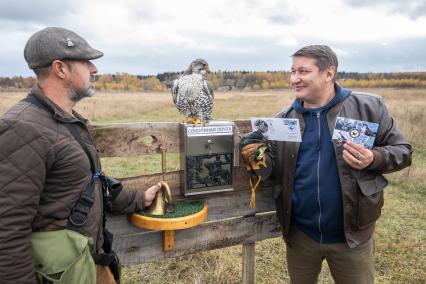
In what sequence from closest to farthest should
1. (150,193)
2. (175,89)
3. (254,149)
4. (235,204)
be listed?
(150,193)
(254,149)
(175,89)
(235,204)

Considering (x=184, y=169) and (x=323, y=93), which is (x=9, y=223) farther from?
(x=323, y=93)

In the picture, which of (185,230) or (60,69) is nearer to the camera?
(60,69)

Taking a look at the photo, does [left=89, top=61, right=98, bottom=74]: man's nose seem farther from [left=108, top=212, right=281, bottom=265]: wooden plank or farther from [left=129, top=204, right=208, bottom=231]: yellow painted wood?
[left=108, top=212, right=281, bottom=265]: wooden plank

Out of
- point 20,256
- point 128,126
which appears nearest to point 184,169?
point 128,126

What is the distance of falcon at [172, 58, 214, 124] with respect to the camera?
3.00 metres

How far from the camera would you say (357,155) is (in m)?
2.62

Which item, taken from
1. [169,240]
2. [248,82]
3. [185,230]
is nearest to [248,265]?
[185,230]

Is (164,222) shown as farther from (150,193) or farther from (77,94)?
(77,94)

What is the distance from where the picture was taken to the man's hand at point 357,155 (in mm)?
2611

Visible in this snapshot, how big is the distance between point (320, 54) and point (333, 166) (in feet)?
2.87

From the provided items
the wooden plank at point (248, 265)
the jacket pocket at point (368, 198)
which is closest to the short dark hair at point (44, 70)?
the jacket pocket at point (368, 198)

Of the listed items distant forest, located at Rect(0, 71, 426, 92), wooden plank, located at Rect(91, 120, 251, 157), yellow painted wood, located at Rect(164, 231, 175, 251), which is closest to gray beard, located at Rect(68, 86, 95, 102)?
wooden plank, located at Rect(91, 120, 251, 157)

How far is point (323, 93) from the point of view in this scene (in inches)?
112

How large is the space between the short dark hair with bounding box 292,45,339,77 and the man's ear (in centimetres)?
174
